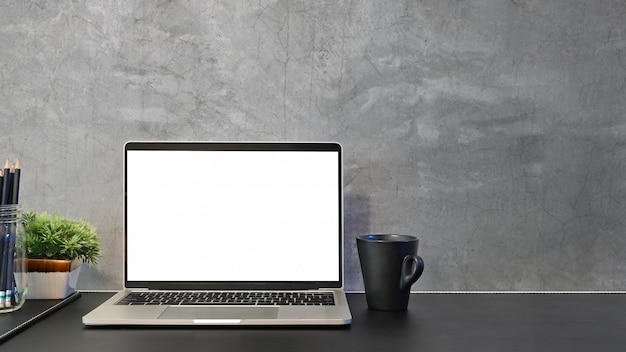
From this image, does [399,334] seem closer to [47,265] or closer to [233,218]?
[233,218]

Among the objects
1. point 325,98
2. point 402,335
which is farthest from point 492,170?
point 402,335

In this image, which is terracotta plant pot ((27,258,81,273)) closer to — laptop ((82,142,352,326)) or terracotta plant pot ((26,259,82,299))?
terracotta plant pot ((26,259,82,299))

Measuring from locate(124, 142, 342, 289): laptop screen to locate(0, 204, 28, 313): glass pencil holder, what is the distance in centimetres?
19

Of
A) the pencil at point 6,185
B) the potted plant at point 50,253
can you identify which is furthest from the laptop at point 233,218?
the pencil at point 6,185

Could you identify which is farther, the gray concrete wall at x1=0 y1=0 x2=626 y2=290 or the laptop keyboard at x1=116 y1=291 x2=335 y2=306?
the gray concrete wall at x1=0 y1=0 x2=626 y2=290

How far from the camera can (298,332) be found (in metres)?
0.98

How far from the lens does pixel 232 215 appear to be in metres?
1.21

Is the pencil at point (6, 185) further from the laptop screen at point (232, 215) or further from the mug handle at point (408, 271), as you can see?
the mug handle at point (408, 271)

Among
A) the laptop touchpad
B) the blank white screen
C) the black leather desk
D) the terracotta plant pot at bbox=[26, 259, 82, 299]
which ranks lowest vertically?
the black leather desk

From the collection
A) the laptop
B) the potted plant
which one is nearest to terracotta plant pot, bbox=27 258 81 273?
the potted plant

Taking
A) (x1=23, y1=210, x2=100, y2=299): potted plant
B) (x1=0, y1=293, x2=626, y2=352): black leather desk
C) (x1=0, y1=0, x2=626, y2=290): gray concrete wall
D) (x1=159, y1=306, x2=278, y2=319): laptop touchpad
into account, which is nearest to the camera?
(x1=0, y1=293, x2=626, y2=352): black leather desk

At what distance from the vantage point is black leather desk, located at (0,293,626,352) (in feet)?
2.96

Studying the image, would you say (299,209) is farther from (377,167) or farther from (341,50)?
(341,50)

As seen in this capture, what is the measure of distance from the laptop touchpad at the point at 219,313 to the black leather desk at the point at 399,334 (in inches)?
→ 1.3
